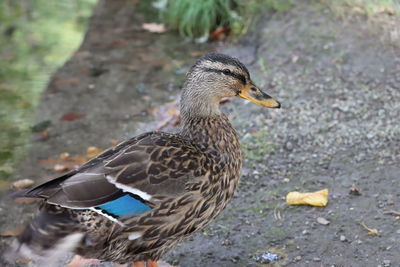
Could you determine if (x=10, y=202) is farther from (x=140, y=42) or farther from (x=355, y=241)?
(x=140, y=42)

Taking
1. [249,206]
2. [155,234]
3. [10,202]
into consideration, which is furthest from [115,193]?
[10,202]

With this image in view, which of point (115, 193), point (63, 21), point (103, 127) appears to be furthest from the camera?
point (63, 21)

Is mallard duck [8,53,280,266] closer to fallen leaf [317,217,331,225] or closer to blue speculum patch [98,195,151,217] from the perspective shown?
blue speculum patch [98,195,151,217]

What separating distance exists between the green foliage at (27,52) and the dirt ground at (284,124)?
162 mm

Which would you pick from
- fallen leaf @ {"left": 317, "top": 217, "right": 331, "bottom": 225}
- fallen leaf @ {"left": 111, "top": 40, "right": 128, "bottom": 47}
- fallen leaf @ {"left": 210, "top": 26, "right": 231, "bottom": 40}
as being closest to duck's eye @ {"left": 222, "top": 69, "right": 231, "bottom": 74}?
fallen leaf @ {"left": 317, "top": 217, "right": 331, "bottom": 225}

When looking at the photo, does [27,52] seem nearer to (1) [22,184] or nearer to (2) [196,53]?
(2) [196,53]

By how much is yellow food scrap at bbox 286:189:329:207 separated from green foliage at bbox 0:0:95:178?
7.16 ft

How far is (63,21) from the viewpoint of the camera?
7.88 meters

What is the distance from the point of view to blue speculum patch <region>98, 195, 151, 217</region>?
10.00 ft

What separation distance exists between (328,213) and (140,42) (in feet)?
12.5

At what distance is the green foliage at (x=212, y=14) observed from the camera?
22.4ft

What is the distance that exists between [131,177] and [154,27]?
14.8 feet

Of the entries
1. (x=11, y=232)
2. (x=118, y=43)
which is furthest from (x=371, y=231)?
(x=118, y=43)

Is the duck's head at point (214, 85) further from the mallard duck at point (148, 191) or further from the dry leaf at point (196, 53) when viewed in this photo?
the dry leaf at point (196, 53)
